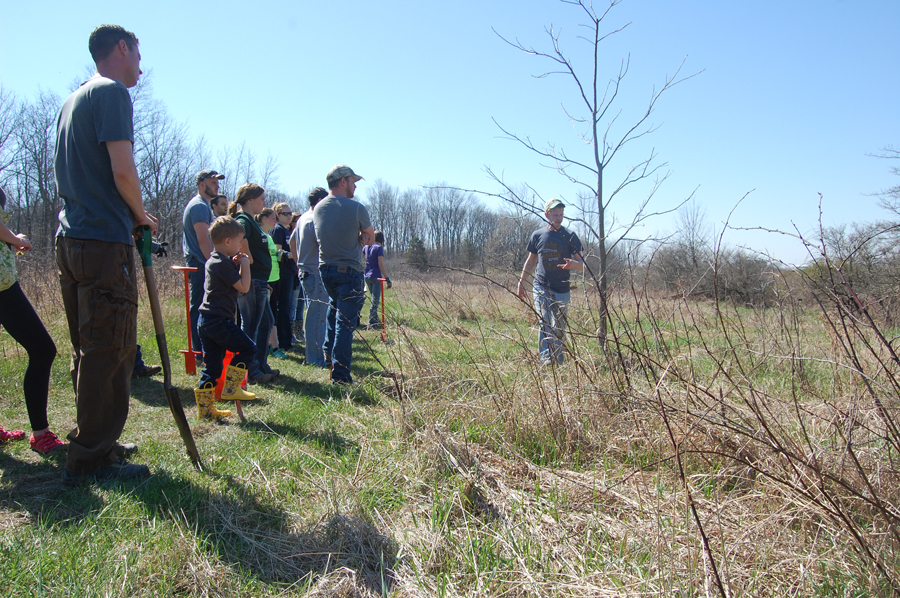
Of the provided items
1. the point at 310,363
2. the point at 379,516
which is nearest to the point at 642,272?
the point at 379,516

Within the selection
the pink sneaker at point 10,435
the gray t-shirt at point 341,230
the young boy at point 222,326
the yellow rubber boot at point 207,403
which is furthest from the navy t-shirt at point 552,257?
the pink sneaker at point 10,435

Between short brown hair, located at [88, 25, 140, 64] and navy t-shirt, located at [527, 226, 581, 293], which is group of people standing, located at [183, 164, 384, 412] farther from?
navy t-shirt, located at [527, 226, 581, 293]

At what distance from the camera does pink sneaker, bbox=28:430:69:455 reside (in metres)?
2.90

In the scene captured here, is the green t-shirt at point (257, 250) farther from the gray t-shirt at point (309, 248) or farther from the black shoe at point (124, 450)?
the black shoe at point (124, 450)

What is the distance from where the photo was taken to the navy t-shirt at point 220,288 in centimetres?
373

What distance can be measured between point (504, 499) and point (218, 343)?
2.50m

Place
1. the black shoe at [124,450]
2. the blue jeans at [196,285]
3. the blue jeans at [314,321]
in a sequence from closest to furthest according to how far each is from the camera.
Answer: the black shoe at [124,450], the blue jeans at [196,285], the blue jeans at [314,321]

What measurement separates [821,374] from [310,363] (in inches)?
202

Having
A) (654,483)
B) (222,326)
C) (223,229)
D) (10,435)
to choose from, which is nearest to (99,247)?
(222,326)

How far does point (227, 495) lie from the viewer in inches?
95.0

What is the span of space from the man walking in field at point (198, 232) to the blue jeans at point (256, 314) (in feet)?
1.52

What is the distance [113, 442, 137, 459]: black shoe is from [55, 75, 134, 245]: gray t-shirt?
1213 millimetres

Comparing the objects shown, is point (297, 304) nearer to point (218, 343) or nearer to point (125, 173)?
point (218, 343)

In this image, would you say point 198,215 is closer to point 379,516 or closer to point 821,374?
point 379,516
